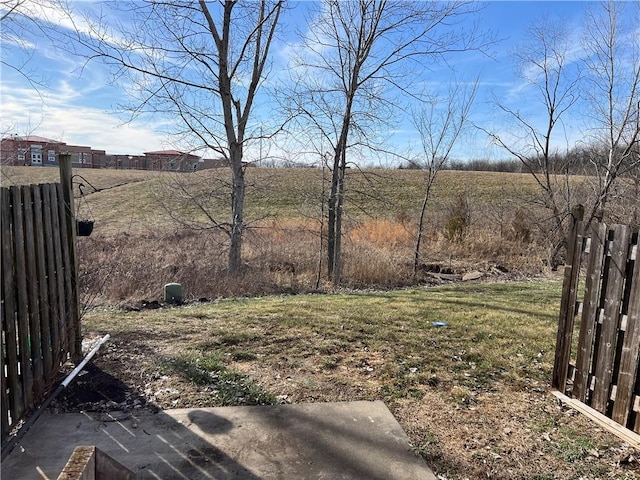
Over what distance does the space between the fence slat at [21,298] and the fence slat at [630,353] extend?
3995 millimetres

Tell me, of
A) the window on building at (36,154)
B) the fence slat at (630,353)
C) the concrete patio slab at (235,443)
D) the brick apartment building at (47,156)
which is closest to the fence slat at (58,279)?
the concrete patio slab at (235,443)

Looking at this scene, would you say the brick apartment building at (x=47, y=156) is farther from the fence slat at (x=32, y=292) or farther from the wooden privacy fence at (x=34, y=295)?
the fence slat at (x=32, y=292)

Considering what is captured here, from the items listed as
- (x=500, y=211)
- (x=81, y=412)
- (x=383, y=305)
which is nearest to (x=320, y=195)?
(x=383, y=305)

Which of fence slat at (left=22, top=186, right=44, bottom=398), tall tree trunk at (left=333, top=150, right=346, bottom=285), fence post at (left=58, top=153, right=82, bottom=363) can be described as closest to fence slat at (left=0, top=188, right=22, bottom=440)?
fence slat at (left=22, top=186, right=44, bottom=398)

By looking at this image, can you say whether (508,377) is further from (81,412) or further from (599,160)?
(599,160)

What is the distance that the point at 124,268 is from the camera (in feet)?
34.2

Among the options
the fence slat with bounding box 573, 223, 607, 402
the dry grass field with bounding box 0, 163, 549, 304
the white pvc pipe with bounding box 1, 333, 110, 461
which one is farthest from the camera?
the dry grass field with bounding box 0, 163, 549, 304

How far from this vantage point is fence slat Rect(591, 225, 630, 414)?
Result: 2957 mm

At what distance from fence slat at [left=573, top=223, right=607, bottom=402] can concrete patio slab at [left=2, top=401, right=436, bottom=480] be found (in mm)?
1552

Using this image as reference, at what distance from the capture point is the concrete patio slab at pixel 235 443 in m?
2.42

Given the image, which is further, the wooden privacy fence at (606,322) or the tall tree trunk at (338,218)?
the tall tree trunk at (338,218)

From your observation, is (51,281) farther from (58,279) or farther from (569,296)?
(569,296)

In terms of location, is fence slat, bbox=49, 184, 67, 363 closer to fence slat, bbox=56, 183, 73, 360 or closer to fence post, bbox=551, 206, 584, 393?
fence slat, bbox=56, 183, 73, 360

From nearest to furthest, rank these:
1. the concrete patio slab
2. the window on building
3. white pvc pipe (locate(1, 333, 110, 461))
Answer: the concrete patio slab → white pvc pipe (locate(1, 333, 110, 461)) → the window on building
